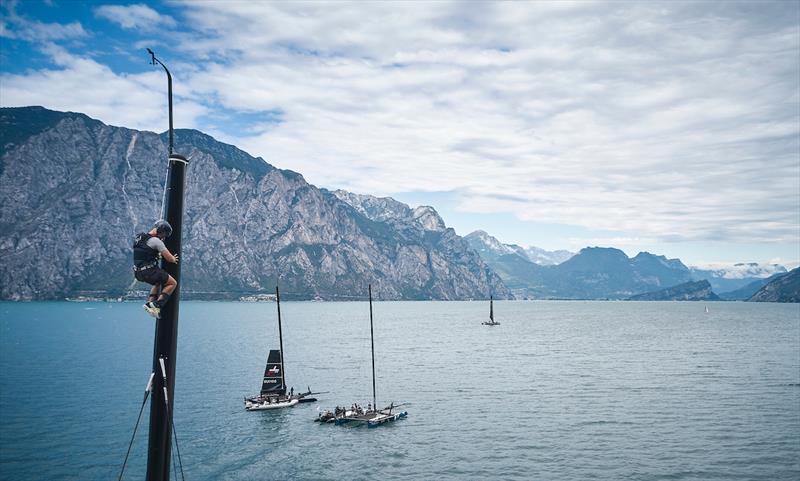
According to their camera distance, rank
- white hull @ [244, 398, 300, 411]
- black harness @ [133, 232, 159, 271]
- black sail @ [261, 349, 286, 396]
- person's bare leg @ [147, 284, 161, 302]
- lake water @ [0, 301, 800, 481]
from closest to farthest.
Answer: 1. black harness @ [133, 232, 159, 271]
2. person's bare leg @ [147, 284, 161, 302]
3. lake water @ [0, 301, 800, 481]
4. white hull @ [244, 398, 300, 411]
5. black sail @ [261, 349, 286, 396]

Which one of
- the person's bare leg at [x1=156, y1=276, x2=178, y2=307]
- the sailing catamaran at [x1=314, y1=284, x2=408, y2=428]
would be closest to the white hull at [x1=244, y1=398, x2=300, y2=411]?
the sailing catamaran at [x1=314, y1=284, x2=408, y2=428]

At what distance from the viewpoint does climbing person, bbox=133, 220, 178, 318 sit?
8.60 metres

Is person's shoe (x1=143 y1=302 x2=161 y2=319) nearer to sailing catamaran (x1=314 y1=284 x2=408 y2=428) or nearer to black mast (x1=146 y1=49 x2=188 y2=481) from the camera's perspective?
black mast (x1=146 y1=49 x2=188 y2=481)

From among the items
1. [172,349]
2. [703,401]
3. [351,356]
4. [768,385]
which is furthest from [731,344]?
[172,349]

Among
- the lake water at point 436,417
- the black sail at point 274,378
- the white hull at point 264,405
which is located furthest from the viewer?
the black sail at point 274,378

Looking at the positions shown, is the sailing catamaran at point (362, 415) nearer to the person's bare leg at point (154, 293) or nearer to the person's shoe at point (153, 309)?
the person's bare leg at point (154, 293)

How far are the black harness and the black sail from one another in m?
75.1

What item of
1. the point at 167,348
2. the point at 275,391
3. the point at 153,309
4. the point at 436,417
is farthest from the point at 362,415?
A: the point at 153,309

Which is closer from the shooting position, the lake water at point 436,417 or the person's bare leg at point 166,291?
the person's bare leg at point 166,291

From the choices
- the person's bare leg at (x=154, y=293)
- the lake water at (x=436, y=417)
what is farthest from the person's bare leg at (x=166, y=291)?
the lake water at (x=436, y=417)

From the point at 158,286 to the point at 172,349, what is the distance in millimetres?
1104

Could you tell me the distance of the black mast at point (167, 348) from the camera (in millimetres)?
8852

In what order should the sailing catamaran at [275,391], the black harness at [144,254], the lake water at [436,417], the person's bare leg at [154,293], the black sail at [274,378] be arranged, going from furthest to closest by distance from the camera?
the black sail at [274,378] → the sailing catamaran at [275,391] → the lake water at [436,417] → the person's bare leg at [154,293] → the black harness at [144,254]

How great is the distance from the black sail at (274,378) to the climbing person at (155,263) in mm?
74993
